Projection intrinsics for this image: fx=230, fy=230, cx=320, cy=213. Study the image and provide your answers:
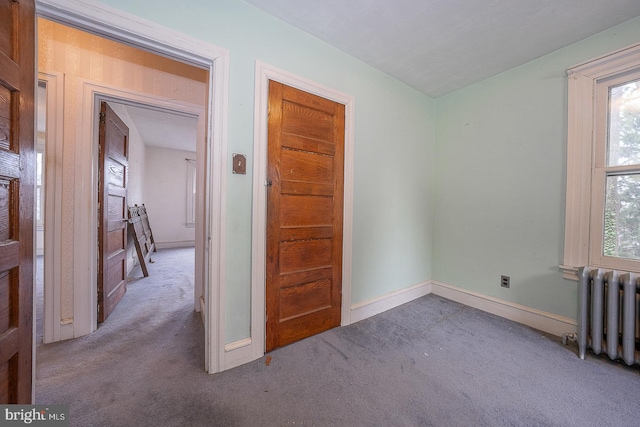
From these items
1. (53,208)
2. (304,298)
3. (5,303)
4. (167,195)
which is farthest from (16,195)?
(167,195)

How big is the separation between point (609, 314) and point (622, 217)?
775mm

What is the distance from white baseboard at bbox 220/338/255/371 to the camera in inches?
60.9

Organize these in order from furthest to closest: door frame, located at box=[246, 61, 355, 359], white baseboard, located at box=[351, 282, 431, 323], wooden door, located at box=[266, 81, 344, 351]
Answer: white baseboard, located at box=[351, 282, 431, 323] < wooden door, located at box=[266, 81, 344, 351] < door frame, located at box=[246, 61, 355, 359]

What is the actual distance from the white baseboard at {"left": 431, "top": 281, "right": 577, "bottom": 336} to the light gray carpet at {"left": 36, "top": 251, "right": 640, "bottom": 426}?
0.41 feet

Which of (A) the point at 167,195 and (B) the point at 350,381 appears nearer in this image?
(B) the point at 350,381

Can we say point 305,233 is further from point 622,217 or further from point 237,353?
point 622,217

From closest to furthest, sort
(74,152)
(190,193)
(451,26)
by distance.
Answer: (451,26)
(74,152)
(190,193)

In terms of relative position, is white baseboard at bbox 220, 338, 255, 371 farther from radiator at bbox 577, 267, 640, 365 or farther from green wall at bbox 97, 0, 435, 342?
radiator at bbox 577, 267, 640, 365

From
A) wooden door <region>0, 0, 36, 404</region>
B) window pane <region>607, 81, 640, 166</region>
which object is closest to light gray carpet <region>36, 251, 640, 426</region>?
wooden door <region>0, 0, 36, 404</region>

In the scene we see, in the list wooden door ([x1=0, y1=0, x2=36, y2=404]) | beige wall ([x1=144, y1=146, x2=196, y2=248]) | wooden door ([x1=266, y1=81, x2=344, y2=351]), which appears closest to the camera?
wooden door ([x1=0, y1=0, x2=36, y2=404])

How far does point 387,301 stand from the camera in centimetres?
248

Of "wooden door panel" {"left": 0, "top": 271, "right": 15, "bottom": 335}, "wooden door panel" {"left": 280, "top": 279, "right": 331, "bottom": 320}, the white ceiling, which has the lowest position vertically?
"wooden door panel" {"left": 280, "top": 279, "right": 331, "bottom": 320}

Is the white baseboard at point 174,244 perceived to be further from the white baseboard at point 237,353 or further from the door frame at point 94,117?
the white baseboard at point 237,353

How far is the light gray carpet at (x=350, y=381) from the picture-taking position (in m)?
1.20
